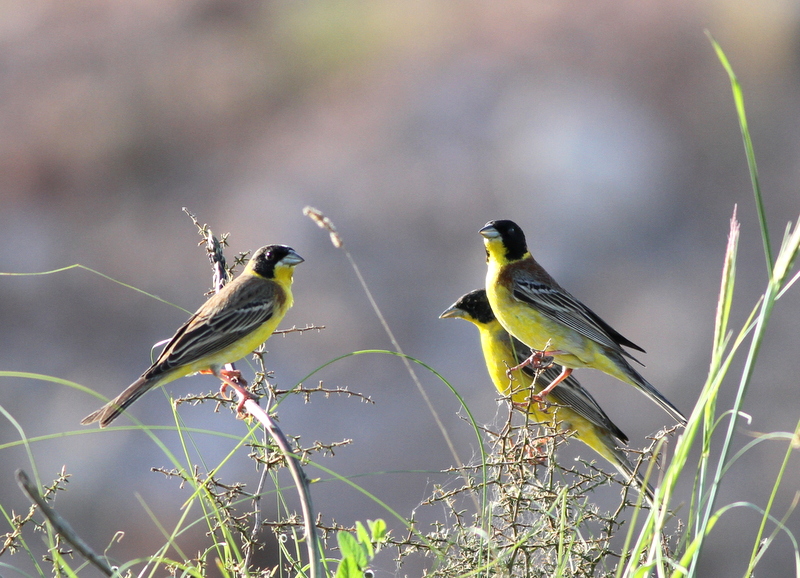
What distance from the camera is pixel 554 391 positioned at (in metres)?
5.87

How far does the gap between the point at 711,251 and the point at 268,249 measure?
848cm

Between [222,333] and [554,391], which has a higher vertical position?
[222,333]

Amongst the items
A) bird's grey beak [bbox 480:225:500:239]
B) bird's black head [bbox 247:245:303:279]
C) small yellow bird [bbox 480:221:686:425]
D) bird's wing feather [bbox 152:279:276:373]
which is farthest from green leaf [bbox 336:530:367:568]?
bird's grey beak [bbox 480:225:500:239]

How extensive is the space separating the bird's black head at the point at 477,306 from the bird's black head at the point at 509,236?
0.41m

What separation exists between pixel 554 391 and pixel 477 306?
37.7 inches

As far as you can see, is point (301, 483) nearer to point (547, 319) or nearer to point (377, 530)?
point (377, 530)

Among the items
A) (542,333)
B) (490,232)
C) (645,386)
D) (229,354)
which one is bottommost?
(645,386)

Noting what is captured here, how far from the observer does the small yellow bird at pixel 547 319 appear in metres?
5.73

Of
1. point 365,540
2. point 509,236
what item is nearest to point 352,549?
point 365,540

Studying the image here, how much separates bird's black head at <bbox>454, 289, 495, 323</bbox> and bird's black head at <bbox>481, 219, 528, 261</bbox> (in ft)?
1.35

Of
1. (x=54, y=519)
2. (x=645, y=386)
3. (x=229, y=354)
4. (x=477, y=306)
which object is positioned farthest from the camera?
(x=477, y=306)

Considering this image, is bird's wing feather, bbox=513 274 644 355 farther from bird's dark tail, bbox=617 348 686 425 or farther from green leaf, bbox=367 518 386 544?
green leaf, bbox=367 518 386 544

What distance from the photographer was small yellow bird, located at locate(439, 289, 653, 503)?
5.61 metres

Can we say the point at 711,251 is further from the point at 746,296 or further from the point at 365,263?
the point at 365,263
